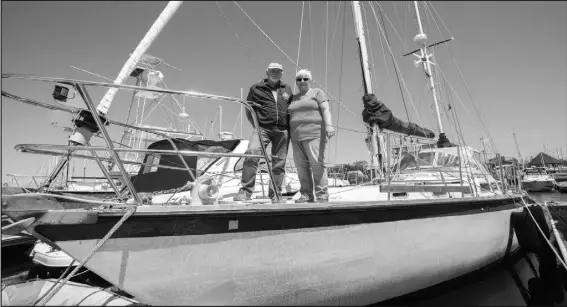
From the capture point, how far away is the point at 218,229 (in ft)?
7.93

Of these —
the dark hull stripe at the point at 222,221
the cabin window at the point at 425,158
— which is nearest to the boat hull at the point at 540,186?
the cabin window at the point at 425,158

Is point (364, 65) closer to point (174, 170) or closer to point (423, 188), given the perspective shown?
point (423, 188)

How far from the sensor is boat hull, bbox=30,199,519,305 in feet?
Answer: 7.28

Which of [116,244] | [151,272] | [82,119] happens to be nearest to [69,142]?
[82,119]

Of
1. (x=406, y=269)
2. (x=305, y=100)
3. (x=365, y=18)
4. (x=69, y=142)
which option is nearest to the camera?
(x=69, y=142)

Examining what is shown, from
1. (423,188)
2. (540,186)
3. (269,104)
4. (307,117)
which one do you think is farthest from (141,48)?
(540,186)

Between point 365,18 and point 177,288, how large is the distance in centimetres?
745

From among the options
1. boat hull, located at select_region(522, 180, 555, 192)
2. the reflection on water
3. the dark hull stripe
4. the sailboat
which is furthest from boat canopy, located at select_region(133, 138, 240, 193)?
boat hull, located at select_region(522, 180, 555, 192)

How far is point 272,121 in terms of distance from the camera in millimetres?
3564

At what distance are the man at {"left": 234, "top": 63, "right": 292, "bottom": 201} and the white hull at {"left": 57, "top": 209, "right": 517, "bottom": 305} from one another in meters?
0.94

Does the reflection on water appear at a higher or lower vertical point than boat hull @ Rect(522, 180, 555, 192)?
lower

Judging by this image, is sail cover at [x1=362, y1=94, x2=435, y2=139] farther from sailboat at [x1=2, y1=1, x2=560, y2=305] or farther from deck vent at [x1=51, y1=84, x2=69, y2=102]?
deck vent at [x1=51, y1=84, x2=69, y2=102]

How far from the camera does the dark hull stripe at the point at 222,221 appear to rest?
2.13 meters

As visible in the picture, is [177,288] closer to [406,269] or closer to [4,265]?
[406,269]
